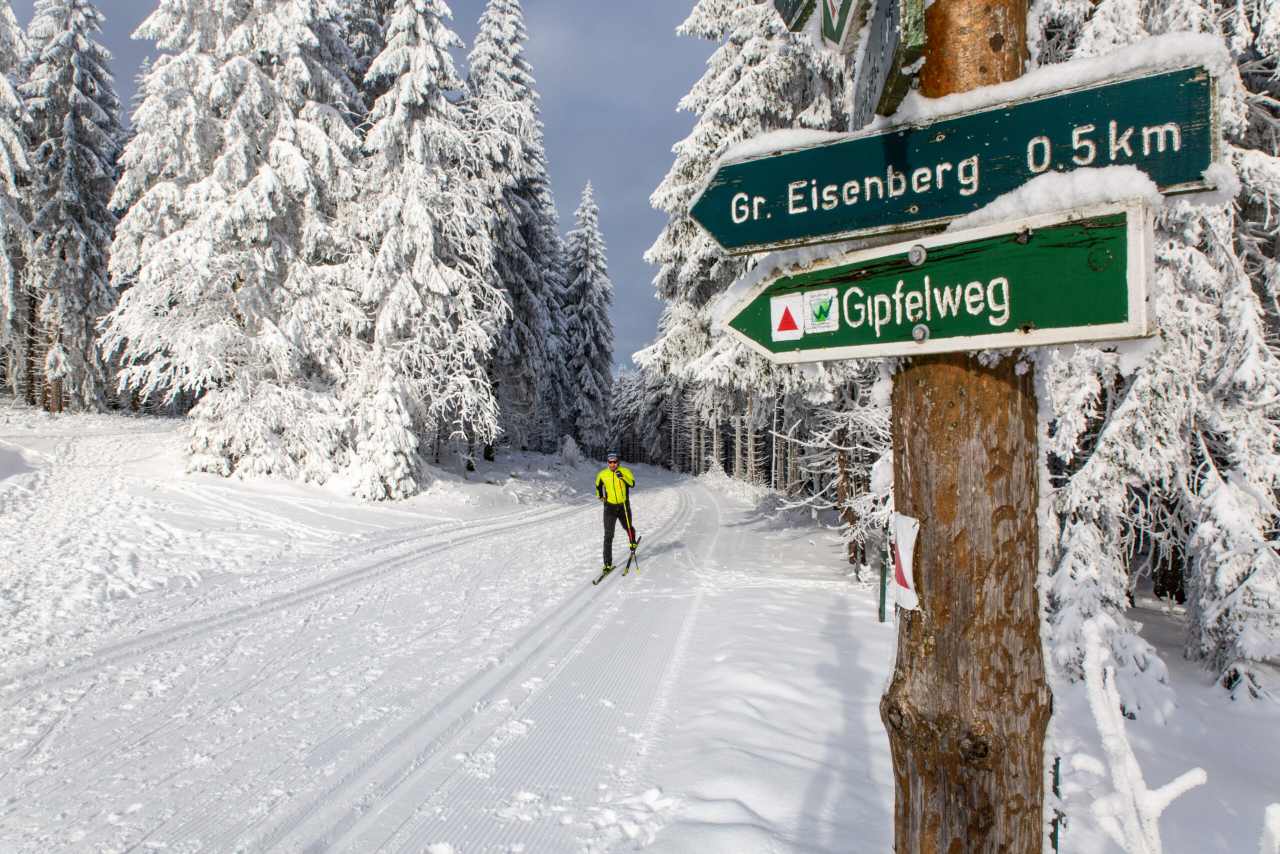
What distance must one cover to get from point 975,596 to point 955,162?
1.06 m

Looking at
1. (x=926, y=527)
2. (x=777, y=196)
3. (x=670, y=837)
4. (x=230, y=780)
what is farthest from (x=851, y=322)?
(x=230, y=780)

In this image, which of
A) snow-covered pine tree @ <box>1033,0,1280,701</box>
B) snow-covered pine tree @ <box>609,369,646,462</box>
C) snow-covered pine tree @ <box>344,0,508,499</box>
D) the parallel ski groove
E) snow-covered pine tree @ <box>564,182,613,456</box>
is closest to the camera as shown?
the parallel ski groove

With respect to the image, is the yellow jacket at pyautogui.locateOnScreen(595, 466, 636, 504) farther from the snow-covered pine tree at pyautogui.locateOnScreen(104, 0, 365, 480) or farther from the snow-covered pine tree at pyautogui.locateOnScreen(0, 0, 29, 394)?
the snow-covered pine tree at pyautogui.locateOnScreen(0, 0, 29, 394)

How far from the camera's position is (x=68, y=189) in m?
22.5

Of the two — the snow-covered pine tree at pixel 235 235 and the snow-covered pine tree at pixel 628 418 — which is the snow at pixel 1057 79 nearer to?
the snow-covered pine tree at pixel 235 235

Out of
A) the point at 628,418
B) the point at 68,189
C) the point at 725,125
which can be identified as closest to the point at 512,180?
the point at 725,125

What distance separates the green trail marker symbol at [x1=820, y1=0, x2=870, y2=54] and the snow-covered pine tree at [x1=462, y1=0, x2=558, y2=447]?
17.5 meters

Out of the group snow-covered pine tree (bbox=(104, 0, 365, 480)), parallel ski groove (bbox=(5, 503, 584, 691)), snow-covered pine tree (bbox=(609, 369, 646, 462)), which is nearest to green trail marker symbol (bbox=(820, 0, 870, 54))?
parallel ski groove (bbox=(5, 503, 584, 691))

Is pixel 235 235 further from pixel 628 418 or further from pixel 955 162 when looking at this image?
pixel 628 418

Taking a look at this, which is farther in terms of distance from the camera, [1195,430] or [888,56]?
[1195,430]

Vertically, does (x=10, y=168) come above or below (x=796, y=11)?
above

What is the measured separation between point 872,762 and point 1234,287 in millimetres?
6529

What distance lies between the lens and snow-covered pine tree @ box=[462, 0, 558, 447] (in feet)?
63.8

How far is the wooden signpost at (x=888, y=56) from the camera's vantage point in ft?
4.66
